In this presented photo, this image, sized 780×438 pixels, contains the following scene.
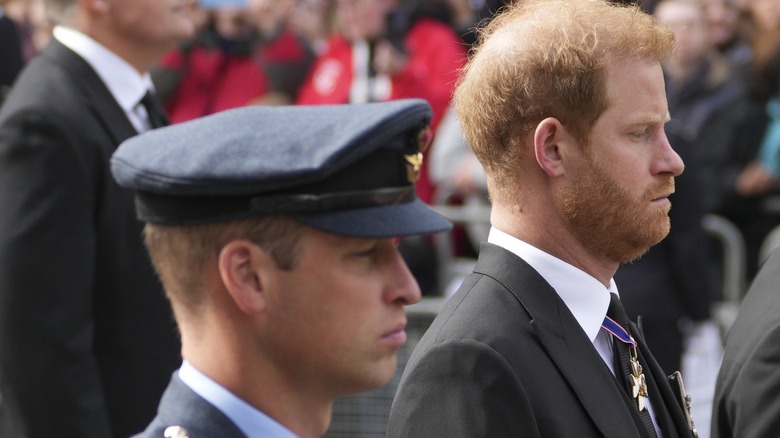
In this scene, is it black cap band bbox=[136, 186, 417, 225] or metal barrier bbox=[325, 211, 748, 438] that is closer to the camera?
black cap band bbox=[136, 186, 417, 225]

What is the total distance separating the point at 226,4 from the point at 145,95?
23.3 feet

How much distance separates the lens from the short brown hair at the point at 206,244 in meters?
2.04

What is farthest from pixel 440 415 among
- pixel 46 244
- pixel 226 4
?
pixel 226 4

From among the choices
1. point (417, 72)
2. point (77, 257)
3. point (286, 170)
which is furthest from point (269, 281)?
point (417, 72)

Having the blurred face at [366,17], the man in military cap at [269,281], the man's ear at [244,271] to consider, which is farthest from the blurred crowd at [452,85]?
the man's ear at [244,271]

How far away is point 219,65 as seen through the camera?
32.8ft

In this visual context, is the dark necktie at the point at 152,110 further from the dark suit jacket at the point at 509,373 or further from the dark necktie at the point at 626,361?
the dark necktie at the point at 626,361

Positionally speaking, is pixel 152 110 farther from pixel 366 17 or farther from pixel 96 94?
pixel 366 17

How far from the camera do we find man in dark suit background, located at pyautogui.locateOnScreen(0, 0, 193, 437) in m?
3.35

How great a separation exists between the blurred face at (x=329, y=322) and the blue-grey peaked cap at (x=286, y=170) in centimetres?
6

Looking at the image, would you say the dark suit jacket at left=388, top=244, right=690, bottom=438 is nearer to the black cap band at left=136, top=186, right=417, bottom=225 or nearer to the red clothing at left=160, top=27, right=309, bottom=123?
the black cap band at left=136, top=186, right=417, bottom=225

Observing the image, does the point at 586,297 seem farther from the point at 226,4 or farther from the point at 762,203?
the point at 226,4

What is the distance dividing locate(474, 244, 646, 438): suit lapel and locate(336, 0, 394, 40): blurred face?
5735 millimetres

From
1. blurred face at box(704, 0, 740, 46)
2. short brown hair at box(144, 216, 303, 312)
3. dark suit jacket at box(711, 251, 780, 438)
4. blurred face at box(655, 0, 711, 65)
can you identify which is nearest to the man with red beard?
dark suit jacket at box(711, 251, 780, 438)
